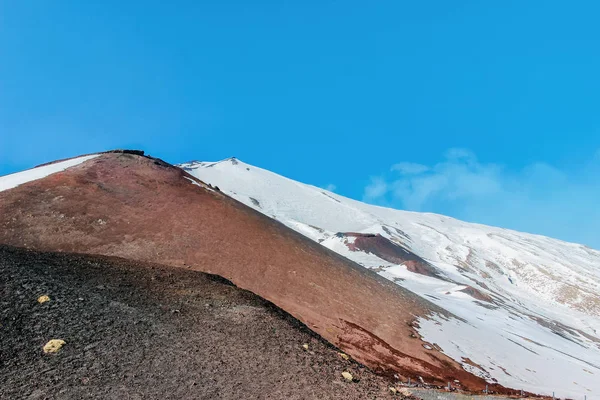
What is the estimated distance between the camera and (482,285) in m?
118

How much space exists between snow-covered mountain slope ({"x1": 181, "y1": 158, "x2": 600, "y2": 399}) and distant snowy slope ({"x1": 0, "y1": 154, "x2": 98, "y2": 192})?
123ft

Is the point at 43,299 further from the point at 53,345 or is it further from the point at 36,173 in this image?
the point at 36,173

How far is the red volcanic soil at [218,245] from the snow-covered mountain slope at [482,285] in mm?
5256

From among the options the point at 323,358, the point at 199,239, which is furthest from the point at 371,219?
the point at 323,358

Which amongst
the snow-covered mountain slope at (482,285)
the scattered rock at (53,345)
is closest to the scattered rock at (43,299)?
the scattered rock at (53,345)

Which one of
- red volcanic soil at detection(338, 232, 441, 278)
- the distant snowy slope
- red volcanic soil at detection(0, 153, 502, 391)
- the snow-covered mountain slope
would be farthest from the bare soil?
red volcanic soil at detection(338, 232, 441, 278)

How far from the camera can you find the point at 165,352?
48.0 feet

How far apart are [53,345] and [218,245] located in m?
22.7

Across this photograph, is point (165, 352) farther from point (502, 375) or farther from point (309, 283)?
point (502, 375)

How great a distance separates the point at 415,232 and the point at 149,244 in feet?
557

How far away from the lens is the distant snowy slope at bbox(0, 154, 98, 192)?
38.1 m

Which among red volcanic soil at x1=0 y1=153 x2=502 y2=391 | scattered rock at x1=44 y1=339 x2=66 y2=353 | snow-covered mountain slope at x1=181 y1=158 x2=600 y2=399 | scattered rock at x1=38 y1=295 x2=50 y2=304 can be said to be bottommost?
scattered rock at x1=44 y1=339 x2=66 y2=353

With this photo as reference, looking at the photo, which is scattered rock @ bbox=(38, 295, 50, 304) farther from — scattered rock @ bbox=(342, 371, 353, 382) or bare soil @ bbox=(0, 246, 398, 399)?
scattered rock @ bbox=(342, 371, 353, 382)

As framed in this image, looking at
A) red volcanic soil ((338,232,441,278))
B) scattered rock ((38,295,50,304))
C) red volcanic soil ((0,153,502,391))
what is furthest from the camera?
red volcanic soil ((338,232,441,278))
